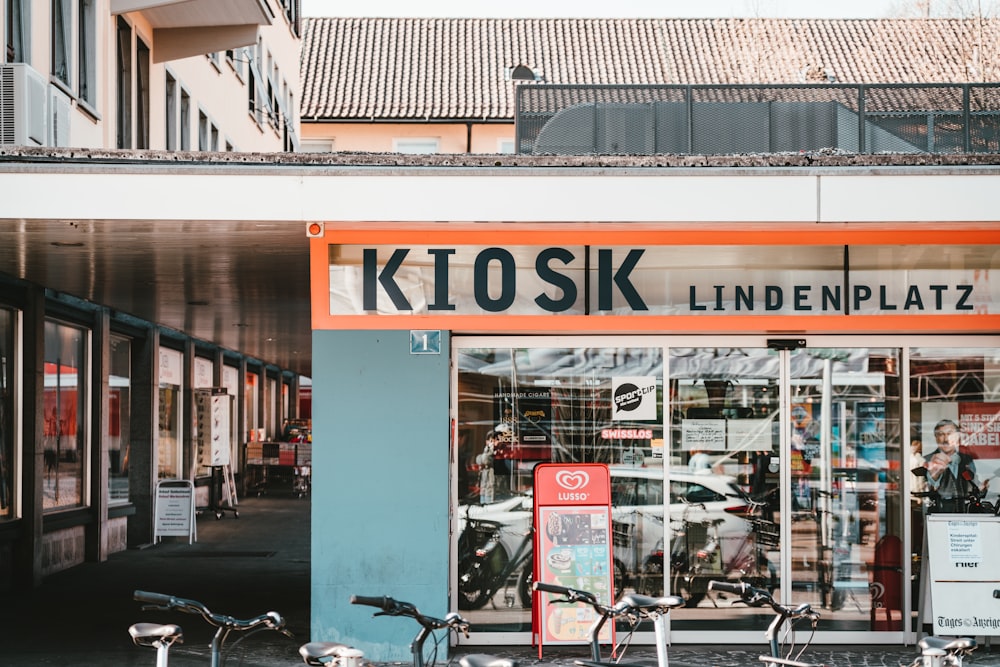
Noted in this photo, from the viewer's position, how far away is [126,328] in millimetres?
17453

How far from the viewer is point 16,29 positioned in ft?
41.0

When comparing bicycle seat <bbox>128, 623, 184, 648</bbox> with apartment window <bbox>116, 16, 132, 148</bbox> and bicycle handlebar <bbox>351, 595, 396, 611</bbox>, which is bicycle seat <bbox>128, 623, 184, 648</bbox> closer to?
bicycle handlebar <bbox>351, 595, 396, 611</bbox>

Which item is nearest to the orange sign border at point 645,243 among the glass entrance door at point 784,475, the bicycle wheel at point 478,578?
the glass entrance door at point 784,475

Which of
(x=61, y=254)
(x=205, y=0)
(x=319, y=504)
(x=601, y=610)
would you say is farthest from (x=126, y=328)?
(x=601, y=610)

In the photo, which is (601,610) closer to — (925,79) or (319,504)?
(319,504)

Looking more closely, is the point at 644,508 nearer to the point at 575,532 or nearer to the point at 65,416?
the point at 575,532

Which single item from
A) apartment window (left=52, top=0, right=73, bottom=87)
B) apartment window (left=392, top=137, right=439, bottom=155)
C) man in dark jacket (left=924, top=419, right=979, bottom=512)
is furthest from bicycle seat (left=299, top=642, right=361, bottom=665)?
apartment window (left=392, top=137, right=439, bottom=155)

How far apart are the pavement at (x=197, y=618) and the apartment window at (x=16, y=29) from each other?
5.21 metres

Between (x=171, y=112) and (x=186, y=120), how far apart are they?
1112mm

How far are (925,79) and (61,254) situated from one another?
32369 millimetres

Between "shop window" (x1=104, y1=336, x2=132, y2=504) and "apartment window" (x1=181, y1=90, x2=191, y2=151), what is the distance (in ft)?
11.9

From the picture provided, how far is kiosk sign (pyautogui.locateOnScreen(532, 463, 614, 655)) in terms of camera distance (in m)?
9.53

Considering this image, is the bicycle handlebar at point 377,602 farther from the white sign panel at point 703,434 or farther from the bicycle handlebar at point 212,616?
the white sign panel at point 703,434

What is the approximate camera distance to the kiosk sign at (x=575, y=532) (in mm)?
9531
